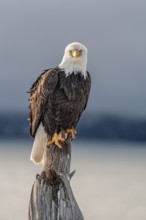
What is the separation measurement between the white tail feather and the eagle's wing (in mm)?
101

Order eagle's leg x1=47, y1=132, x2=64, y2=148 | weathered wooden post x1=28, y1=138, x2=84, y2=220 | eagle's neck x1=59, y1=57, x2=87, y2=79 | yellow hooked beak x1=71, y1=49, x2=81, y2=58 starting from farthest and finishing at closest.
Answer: eagle's neck x1=59, y1=57, x2=87, y2=79 < yellow hooked beak x1=71, y1=49, x2=81, y2=58 < eagle's leg x1=47, y1=132, x2=64, y2=148 < weathered wooden post x1=28, y1=138, x2=84, y2=220

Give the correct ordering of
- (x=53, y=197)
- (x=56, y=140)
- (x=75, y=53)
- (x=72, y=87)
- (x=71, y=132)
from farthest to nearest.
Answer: (x=71, y=132) < (x=72, y=87) < (x=75, y=53) < (x=56, y=140) < (x=53, y=197)

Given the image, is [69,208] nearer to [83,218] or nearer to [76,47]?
[83,218]

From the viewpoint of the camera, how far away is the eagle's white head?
903 cm

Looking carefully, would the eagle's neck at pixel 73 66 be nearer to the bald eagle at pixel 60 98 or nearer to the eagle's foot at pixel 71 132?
the bald eagle at pixel 60 98

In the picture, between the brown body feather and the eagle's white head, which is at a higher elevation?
the eagle's white head

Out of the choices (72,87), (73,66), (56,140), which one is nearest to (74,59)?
(73,66)

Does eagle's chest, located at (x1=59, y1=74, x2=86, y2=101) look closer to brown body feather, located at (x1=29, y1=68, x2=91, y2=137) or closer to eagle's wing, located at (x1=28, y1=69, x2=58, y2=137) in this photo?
brown body feather, located at (x1=29, y1=68, x2=91, y2=137)

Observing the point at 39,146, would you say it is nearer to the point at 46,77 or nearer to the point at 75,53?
the point at 46,77

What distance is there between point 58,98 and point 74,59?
621 mm

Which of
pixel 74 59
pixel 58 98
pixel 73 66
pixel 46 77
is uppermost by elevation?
pixel 74 59

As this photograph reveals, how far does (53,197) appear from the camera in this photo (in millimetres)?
7891

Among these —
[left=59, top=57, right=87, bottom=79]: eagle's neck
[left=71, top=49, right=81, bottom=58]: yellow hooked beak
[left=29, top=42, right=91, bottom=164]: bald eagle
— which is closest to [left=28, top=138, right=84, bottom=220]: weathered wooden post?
[left=29, top=42, right=91, bottom=164]: bald eagle

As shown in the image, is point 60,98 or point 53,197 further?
point 60,98
